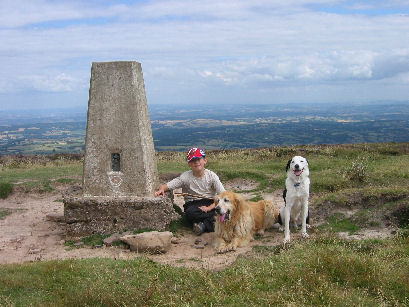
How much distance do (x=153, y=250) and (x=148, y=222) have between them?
980mm

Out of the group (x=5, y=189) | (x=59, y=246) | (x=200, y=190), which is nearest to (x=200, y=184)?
(x=200, y=190)

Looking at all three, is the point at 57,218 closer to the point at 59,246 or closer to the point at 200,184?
the point at 59,246

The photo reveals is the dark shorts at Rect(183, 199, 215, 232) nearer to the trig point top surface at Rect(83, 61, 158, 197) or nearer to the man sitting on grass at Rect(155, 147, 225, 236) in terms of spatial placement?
the man sitting on grass at Rect(155, 147, 225, 236)

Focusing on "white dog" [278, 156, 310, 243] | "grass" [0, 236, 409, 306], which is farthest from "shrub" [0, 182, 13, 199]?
"white dog" [278, 156, 310, 243]

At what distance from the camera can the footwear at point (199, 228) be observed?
29.8ft

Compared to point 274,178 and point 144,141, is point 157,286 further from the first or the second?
point 274,178

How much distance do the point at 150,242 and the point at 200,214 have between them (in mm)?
1697

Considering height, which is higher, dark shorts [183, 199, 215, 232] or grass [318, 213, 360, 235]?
dark shorts [183, 199, 215, 232]

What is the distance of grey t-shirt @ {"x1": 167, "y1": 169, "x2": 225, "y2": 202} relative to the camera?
30.2 feet

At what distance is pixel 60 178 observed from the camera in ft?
48.1

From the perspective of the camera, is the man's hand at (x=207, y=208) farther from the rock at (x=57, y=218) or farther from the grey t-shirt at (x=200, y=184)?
the rock at (x=57, y=218)

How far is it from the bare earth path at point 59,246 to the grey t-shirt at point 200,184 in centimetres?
96

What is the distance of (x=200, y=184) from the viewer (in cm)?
925

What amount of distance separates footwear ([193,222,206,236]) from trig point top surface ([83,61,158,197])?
131 centimetres
